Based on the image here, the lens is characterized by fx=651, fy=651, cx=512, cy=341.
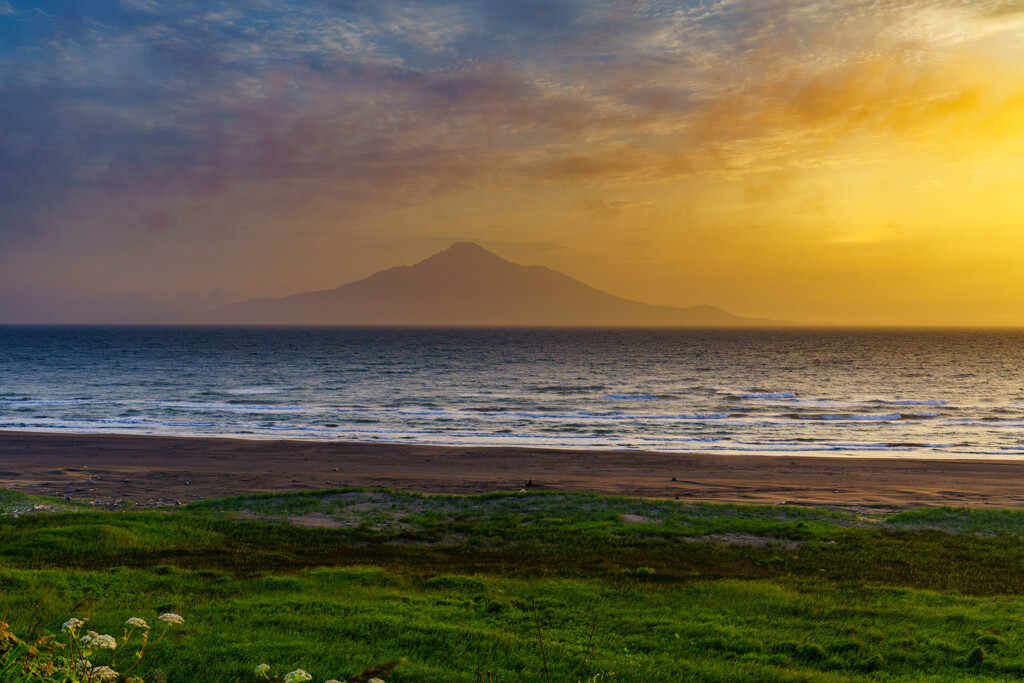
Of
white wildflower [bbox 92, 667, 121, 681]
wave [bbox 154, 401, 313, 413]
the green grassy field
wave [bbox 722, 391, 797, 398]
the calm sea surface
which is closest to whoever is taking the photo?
white wildflower [bbox 92, 667, 121, 681]

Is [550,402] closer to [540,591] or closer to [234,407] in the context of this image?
[234,407]

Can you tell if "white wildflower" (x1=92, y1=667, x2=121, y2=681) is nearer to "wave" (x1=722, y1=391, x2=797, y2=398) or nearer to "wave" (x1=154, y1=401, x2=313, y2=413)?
"wave" (x1=154, y1=401, x2=313, y2=413)

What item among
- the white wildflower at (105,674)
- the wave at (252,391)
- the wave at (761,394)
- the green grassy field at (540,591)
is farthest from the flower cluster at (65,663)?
the wave at (761,394)

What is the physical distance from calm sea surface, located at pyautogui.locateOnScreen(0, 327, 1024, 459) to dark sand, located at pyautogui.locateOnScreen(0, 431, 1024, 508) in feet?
14.4

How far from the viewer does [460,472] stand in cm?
2830

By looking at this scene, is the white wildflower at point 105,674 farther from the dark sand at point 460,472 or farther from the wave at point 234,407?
the wave at point 234,407

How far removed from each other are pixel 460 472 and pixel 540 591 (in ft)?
62.3

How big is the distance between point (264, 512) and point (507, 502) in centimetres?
646

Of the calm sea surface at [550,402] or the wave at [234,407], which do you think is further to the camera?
the wave at [234,407]

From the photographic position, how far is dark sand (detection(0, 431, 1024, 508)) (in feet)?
78.1

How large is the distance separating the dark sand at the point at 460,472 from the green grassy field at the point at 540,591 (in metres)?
7.29

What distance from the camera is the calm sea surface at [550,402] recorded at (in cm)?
4031

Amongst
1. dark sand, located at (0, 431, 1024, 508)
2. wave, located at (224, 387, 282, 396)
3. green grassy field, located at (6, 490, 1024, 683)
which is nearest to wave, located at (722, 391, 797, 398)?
dark sand, located at (0, 431, 1024, 508)

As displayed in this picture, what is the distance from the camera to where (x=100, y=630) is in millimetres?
7242
